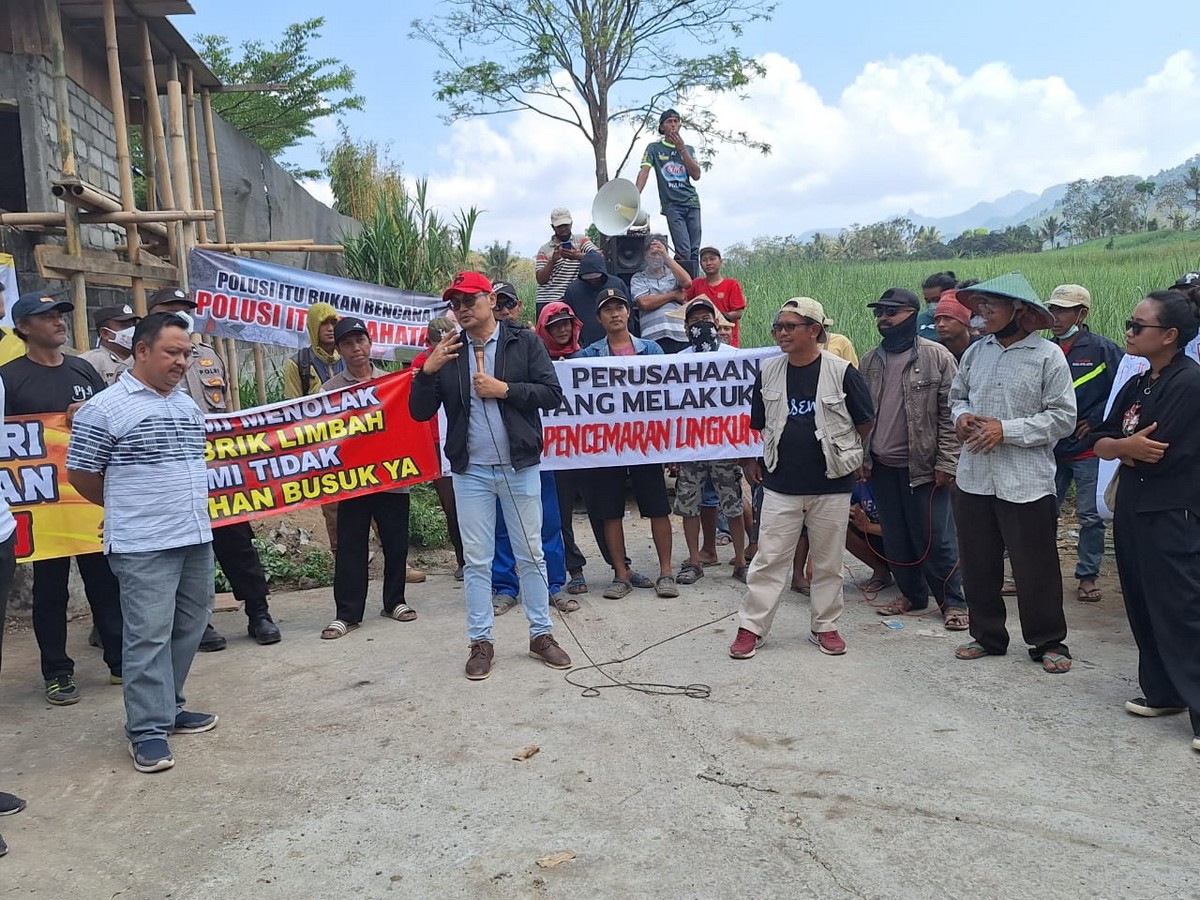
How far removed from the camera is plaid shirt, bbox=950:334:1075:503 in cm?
479

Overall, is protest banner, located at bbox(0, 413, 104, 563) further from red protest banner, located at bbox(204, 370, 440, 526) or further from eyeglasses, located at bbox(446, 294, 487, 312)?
eyeglasses, located at bbox(446, 294, 487, 312)

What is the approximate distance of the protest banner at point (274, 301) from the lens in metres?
8.34

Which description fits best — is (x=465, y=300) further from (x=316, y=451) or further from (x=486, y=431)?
(x=316, y=451)

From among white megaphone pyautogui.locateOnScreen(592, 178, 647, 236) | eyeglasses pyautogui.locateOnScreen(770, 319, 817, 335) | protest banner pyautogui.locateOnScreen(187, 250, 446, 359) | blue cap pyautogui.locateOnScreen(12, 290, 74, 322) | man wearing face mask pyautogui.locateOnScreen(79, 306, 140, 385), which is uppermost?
white megaphone pyautogui.locateOnScreen(592, 178, 647, 236)

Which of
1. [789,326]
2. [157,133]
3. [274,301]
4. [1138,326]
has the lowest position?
[1138,326]

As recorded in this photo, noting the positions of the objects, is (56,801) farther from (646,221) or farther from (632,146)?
(632,146)

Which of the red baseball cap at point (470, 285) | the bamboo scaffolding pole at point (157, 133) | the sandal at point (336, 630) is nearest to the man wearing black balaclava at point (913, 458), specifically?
the red baseball cap at point (470, 285)

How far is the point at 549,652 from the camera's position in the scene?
5211 millimetres

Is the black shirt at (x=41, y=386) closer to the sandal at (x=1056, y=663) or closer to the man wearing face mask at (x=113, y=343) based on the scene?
the man wearing face mask at (x=113, y=343)

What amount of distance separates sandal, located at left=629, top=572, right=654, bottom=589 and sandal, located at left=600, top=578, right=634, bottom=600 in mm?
91

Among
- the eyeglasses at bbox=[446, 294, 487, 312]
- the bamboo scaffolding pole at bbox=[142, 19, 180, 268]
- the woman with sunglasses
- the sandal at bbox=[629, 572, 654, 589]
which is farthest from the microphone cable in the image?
the bamboo scaffolding pole at bbox=[142, 19, 180, 268]

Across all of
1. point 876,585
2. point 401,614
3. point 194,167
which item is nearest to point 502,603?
point 401,614

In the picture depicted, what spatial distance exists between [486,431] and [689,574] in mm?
2380

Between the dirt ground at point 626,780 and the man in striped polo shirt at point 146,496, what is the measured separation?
0.32 m
